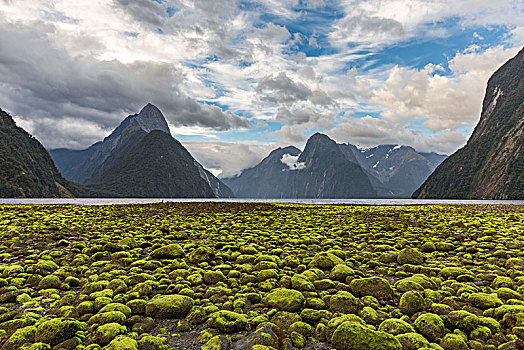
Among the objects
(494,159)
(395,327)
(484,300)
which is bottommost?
(395,327)

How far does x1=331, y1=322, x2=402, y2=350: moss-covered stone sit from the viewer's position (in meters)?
4.95

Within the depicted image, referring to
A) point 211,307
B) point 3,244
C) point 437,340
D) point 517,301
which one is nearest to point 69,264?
point 3,244

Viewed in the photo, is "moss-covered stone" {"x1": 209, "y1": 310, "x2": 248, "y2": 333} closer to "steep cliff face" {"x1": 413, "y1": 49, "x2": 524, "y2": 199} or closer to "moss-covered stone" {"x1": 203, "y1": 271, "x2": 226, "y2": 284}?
"moss-covered stone" {"x1": 203, "y1": 271, "x2": 226, "y2": 284}

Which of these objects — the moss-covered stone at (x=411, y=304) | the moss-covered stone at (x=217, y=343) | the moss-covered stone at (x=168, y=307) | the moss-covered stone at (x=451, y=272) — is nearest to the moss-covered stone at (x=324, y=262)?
the moss-covered stone at (x=411, y=304)

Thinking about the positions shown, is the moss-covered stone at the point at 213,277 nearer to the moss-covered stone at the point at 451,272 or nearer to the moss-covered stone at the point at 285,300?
the moss-covered stone at the point at 285,300

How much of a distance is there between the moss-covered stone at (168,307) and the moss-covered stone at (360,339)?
3402 millimetres

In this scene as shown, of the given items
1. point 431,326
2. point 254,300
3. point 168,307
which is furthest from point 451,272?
point 168,307

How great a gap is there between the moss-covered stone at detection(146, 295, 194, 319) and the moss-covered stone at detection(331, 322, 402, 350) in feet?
11.2

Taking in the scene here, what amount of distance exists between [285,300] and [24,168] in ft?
579

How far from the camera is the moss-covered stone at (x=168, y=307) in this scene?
6.40 meters

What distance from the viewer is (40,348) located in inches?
195

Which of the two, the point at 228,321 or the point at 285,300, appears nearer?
the point at 228,321

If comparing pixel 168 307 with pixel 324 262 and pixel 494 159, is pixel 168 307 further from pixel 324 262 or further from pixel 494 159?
pixel 494 159

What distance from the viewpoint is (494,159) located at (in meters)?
159
